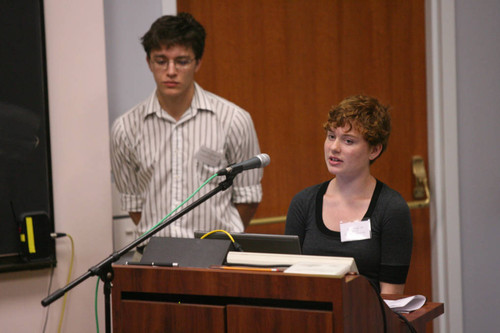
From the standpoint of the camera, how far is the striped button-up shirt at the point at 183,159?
271 cm

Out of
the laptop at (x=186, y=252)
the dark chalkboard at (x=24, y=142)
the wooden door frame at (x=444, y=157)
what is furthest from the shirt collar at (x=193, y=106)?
the wooden door frame at (x=444, y=157)

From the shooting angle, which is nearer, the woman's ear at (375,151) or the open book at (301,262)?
the open book at (301,262)

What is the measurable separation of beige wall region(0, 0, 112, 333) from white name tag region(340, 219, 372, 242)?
121cm

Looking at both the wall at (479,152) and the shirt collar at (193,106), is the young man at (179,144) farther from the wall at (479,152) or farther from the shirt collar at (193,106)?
the wall at (479,152)

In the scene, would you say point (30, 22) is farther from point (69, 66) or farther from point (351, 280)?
point (351, 280)

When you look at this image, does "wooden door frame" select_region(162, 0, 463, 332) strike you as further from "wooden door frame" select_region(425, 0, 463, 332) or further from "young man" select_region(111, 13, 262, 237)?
"young man" select_region(111, 13, 262, 237)

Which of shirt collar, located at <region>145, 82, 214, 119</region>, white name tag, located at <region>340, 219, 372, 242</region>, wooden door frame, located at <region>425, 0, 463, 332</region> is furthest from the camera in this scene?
wooden door frame, located at <region>425, 0, 463, 332</region>

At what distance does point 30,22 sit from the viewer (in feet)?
8.84

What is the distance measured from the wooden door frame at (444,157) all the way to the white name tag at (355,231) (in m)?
1.79

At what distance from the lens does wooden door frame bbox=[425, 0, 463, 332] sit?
12.2ft

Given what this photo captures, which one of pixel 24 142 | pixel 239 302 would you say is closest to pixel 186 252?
pixel 239 302

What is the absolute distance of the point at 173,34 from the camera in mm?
2646

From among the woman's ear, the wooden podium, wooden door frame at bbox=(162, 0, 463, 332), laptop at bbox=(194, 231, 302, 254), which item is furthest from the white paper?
wooden door frame at bbox=(162, 0, 463, 332)

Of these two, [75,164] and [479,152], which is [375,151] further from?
[479,152]
